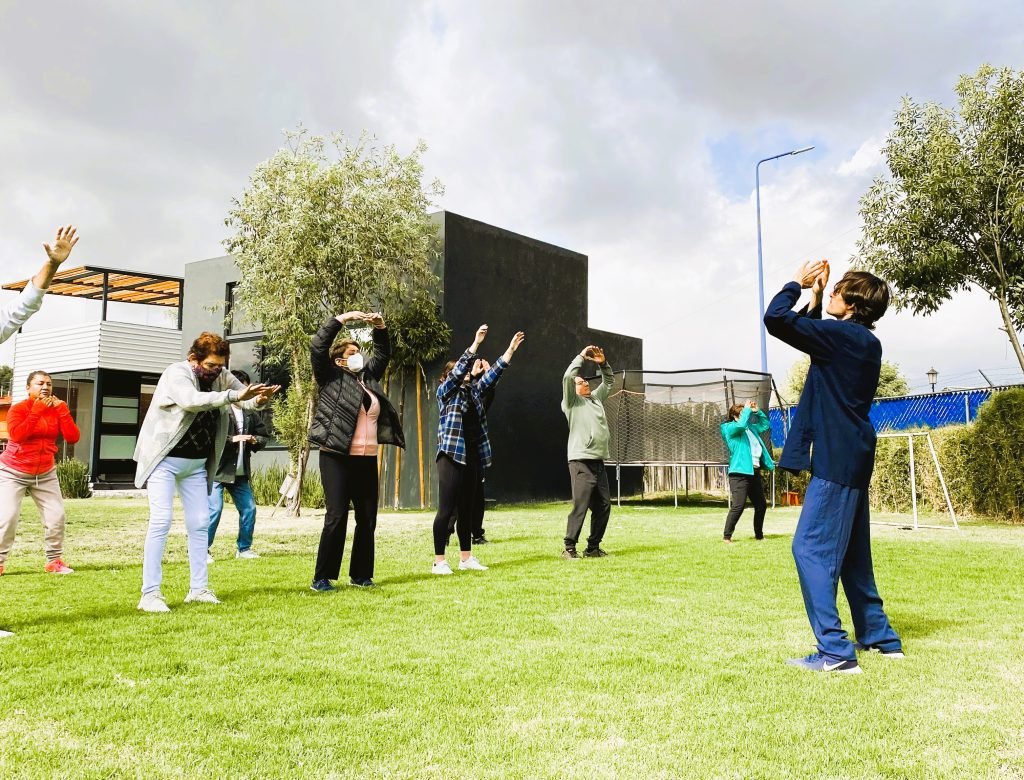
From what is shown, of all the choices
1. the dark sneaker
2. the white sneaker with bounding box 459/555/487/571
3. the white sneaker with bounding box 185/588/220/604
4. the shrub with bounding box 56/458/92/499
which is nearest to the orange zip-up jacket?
the white sneaker with bounding box 185/588/220/604

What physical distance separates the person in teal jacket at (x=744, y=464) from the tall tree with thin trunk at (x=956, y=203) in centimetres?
604

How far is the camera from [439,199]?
16.9 metres

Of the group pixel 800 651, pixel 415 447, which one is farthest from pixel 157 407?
pixel 415 447

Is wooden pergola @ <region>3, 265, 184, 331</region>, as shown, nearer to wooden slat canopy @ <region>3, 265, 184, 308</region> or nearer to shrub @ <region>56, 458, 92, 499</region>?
wooden slat canopy @ <region>3, 265, 184, 308</region>

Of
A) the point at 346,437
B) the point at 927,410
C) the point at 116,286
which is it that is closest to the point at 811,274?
the point at 346,437

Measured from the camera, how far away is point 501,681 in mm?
3473

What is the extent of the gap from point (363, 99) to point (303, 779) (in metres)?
11.4

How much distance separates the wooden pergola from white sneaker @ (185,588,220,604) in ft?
61.5

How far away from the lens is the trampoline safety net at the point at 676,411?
17047 millimetres

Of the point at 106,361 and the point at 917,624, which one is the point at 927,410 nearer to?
the point at 917,624

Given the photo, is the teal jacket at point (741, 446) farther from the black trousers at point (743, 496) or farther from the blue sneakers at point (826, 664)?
the blue sneakers at point (826, 664)

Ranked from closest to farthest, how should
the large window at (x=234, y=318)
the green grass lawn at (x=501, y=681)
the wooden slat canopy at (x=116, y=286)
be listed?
the green grass lawn at (x=501, y=681), the large window at (x=234, y=318), the wooden slat canopy at (x=116, y=286)

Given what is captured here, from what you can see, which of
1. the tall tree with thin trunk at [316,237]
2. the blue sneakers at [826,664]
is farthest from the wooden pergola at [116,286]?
the blue sneakers at [826,664]

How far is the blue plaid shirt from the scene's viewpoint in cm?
705
